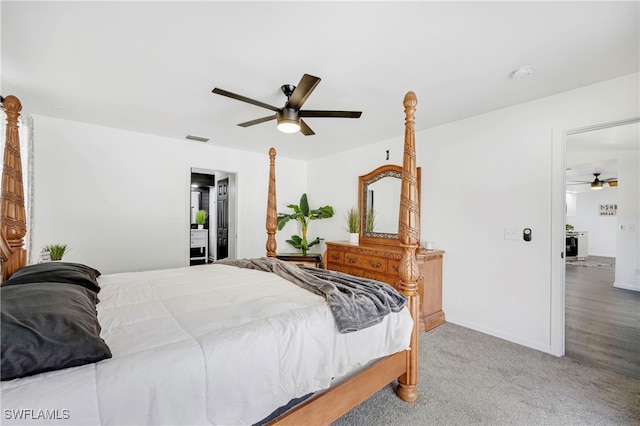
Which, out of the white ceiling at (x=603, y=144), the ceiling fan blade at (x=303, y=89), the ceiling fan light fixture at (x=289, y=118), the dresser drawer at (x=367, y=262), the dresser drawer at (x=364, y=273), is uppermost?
the white ceiling at (x=603, y=144)

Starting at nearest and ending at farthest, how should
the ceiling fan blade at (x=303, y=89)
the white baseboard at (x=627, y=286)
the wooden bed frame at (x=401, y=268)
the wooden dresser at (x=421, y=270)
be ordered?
1. the wooden bed frame at (x=401, y=268)
2. the ceiling fan blade at (x=303, y=89)
3. the wooden dresser at (x=421, y=270)
4. the white baseboard at (x=627, y=286)

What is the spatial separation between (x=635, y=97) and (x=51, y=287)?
14.0 ft

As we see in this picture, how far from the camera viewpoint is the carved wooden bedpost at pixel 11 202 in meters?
1.69

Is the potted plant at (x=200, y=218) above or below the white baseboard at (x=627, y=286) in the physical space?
above

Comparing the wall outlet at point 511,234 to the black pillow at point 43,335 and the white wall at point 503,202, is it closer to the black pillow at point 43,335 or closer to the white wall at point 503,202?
the white wall at point 503,202

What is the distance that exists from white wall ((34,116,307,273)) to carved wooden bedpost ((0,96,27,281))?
6.81ft

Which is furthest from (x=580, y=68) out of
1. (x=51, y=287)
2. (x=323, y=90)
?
(x=51, y=287)

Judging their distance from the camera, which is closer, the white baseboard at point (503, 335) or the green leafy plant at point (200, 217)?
the white baseboard at point (503, 335)

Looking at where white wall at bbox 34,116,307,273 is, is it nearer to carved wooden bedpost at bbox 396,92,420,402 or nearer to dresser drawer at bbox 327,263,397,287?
dresser drawer at bbox 327,263,397,287

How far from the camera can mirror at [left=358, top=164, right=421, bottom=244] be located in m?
4.10

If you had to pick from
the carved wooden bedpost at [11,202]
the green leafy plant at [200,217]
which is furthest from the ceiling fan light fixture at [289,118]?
the green leafy plant at [200,217]

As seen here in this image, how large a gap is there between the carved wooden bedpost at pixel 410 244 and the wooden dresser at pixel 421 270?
50.0 inches

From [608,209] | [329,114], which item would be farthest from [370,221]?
[608,209]

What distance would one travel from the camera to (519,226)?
2.91 m
